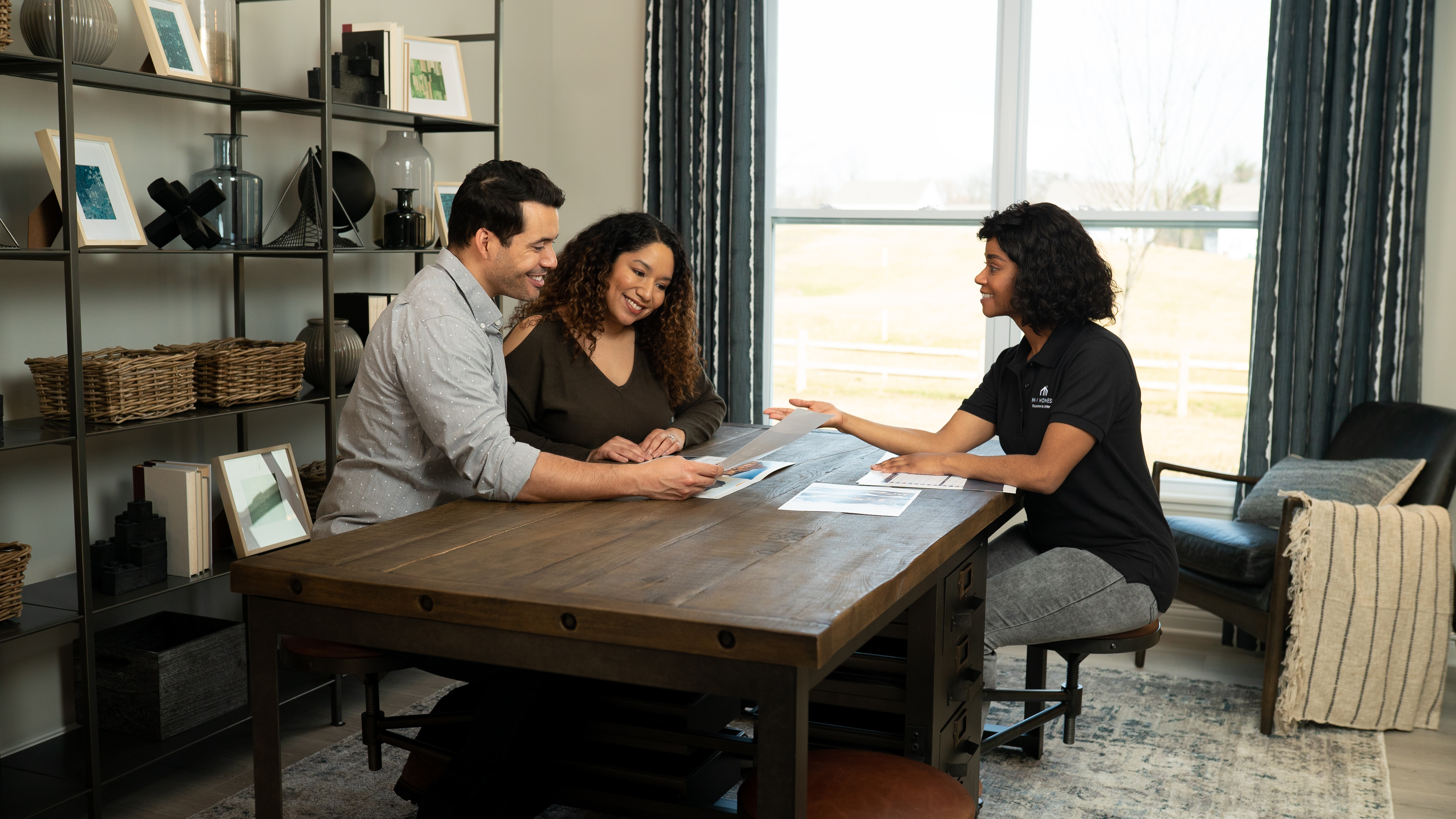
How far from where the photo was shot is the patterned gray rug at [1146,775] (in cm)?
254

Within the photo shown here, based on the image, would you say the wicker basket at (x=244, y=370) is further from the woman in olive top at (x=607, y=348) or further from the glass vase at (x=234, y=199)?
the woman in olive top at (x=607, y=348)

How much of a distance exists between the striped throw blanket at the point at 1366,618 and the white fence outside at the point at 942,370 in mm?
984

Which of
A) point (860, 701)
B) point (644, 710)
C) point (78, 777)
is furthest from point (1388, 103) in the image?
point (78, 777)

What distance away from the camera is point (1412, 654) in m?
3.04

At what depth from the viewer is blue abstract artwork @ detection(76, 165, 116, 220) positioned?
2.48 meters

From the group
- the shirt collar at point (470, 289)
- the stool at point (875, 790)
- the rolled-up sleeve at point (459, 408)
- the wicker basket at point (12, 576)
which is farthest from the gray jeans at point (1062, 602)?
the wicker basket at point (12, 576)

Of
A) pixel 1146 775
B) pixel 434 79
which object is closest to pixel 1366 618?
pixel 1146 775

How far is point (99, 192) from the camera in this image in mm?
2523

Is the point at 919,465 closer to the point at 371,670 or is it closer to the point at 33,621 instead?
the point at 371,670

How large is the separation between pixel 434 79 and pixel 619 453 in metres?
1.72

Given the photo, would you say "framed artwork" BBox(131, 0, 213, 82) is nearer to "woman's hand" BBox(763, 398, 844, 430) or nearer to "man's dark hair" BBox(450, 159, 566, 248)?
"man's dark hair" BBox(450, 159, 566, 248)

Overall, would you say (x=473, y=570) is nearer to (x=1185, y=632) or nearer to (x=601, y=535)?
(x=601, y=535)

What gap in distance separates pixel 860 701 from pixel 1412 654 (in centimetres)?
184

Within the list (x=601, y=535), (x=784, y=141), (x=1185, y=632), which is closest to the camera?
(x=601, y=535)
